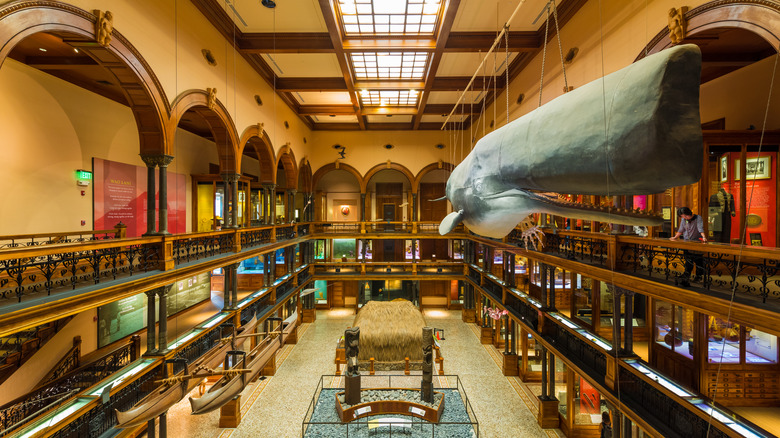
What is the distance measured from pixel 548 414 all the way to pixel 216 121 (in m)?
12.4

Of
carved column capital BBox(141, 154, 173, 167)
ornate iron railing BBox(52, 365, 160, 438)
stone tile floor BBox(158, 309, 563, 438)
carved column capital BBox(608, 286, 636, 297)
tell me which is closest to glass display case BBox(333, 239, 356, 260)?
stone tile floor BBox(158, 309, 563, 438)

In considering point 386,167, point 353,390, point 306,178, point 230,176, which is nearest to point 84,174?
point 230,176

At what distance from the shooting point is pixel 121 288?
621 centimetres

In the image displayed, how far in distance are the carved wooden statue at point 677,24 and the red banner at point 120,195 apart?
11.4 meters

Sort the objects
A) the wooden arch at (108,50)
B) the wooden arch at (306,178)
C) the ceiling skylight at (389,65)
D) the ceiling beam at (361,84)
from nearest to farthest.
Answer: the wooden arch at (108,50) < the ceiling skylight at (389,65) < the ceiling beam at (361,84) < the wooden arch at (306,178)

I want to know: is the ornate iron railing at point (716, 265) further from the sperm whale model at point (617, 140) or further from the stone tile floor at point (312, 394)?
the stone tile floor at point (312, 394)

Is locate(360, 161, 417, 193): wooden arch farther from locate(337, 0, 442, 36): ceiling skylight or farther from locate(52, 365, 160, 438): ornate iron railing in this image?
locate(52, 365, 160, 438): ornate iron railing

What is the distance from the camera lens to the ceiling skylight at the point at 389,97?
14659 mm

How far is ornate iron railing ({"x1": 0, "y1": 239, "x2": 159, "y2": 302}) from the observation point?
479cm

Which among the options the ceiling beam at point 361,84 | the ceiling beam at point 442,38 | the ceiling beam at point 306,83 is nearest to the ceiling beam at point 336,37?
the ceiling beam at point 361,84

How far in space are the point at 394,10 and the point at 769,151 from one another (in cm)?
819

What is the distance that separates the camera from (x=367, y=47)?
408 inches

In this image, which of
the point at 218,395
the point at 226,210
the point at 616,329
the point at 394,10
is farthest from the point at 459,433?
the point at 394,10

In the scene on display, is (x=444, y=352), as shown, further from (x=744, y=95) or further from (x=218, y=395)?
(x=744, y=95)
